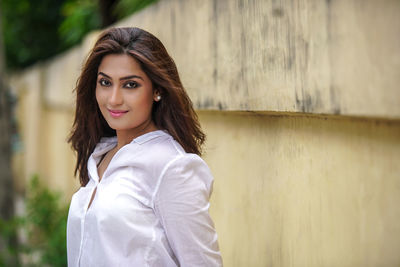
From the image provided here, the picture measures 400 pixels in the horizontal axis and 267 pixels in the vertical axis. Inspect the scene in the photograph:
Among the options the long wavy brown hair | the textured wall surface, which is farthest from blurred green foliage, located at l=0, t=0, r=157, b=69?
the long wavy brown hair

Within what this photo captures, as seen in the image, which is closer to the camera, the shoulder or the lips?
the shoulder

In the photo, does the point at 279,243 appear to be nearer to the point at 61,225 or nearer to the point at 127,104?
the point at 127,104

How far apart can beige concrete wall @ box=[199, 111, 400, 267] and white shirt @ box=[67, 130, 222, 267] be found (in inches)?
20.5

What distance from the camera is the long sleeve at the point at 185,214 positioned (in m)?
2.08

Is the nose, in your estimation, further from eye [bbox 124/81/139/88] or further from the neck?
the neck

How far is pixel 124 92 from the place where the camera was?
2.32m

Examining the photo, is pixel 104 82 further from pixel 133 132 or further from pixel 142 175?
pixel 142 175

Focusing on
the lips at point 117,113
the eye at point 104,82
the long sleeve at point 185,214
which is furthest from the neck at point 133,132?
the long sleeve at point 185,214

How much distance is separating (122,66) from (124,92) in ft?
0.36

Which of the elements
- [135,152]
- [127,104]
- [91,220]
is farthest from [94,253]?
[127,104]

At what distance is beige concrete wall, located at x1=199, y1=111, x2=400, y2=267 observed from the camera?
2160 millimetres

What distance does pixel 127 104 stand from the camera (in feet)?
7.63

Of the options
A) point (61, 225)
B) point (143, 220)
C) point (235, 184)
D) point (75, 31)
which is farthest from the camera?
point (75, 31)

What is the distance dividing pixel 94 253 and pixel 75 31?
7.56 m
